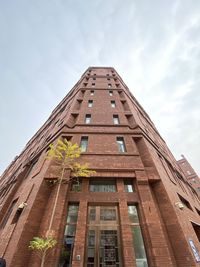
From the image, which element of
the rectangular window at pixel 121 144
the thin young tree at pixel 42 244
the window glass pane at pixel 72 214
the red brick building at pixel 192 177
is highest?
the red brick building at pixel 192 177

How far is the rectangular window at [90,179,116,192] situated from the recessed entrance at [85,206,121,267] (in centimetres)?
99

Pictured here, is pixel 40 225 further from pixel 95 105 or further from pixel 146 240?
pixel 95 105

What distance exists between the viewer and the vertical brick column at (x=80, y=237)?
21.8 ft

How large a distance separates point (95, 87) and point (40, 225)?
16.0 metres

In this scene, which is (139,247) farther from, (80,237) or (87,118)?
(87,118)

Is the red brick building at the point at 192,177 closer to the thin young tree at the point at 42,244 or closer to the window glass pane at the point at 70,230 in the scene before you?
the window glass pane at the point at 70,230

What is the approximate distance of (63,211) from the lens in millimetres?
7871

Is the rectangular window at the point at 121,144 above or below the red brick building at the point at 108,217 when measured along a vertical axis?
above

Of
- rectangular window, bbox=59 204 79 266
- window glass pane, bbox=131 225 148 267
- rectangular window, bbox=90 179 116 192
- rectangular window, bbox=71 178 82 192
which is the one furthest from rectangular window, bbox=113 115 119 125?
window glass pane, bbox=131 225 148 267

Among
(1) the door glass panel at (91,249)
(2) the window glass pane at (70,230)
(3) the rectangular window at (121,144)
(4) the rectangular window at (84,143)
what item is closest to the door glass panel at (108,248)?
(1) the door glass panel at (91,249)

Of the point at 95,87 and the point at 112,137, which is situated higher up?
the point at 95,87

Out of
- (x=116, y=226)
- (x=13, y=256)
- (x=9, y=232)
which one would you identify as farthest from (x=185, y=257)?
(x=9, y=232)

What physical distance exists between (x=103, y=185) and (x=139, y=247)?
345 centimetres

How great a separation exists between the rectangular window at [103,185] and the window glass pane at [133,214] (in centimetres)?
131
